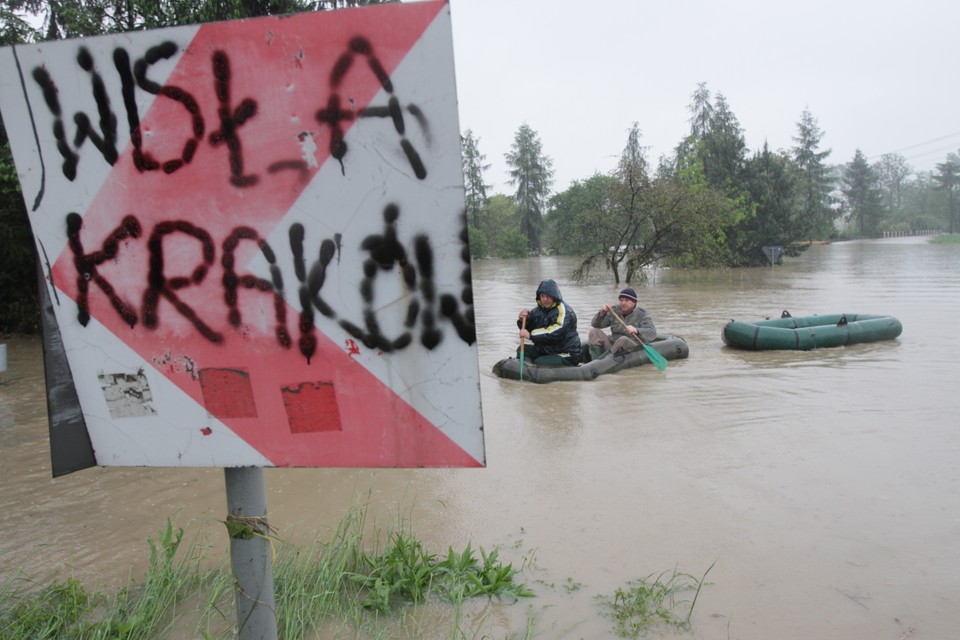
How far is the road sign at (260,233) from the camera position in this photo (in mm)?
1573

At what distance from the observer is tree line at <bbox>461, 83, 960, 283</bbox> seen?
84.5 feet

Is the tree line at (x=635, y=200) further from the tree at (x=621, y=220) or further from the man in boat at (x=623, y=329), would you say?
the man in boat at (x=623, y=329)

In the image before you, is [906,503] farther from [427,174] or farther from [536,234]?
[536,234]

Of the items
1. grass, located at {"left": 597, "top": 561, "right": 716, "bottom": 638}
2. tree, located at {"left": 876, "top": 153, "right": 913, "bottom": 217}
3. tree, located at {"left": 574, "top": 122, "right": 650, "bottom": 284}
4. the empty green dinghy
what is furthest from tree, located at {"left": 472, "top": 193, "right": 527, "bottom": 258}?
tree, located at {"left": 876, "top": 153, "right": 913, "bottom": 217}

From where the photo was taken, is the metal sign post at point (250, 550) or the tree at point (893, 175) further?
the tree at point (893, 175)

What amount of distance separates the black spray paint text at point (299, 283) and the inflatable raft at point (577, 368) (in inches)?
298

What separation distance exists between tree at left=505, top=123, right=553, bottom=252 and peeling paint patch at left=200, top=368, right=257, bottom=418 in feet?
228

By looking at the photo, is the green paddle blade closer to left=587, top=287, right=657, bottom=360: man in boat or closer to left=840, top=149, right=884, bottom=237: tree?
left=587, top=287, right=657, bottom=360: man in boat

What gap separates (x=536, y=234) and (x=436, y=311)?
70288mm

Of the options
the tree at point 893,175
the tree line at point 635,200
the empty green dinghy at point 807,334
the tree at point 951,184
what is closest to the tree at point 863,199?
the tree line at point 635,200

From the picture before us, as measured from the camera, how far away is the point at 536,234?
7119 centimetres

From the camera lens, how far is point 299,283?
165 cm

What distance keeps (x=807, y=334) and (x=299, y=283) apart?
10770 mm

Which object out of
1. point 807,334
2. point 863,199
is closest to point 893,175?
point 863,199
